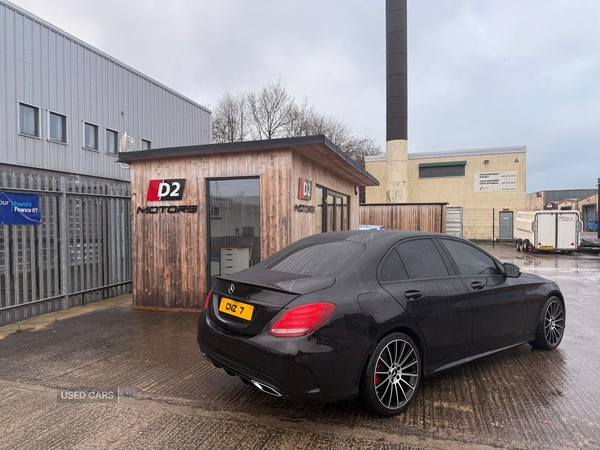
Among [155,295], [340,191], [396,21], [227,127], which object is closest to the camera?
[155,295]

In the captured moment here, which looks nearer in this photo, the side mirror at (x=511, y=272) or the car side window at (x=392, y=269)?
the car side window at (x=392, y=269)

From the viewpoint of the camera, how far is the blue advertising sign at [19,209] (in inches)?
226

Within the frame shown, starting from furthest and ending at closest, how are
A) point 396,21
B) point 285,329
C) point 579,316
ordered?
point 396,21 < point 579,316 < point 285,329

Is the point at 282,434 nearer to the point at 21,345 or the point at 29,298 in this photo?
the point at 21,345

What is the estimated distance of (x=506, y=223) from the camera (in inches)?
1051

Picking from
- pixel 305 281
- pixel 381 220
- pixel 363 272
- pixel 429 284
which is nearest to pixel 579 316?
pixel 429 284

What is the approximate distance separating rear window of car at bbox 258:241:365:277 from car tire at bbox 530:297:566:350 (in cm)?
259

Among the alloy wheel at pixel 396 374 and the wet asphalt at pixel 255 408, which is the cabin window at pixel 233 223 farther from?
the alloy wheel at pixel 396 374

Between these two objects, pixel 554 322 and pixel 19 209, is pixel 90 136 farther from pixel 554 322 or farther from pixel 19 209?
pixel 554 322

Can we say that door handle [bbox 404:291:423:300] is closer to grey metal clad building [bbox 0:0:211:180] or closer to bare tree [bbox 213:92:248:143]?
grey metal clad building [bbox 0:0:211:180]

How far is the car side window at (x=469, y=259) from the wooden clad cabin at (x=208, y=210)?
110 inches

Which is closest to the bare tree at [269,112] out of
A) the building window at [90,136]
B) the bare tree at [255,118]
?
the bare tree at [255,118]

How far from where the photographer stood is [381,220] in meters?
20.5

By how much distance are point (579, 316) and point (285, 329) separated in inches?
231
